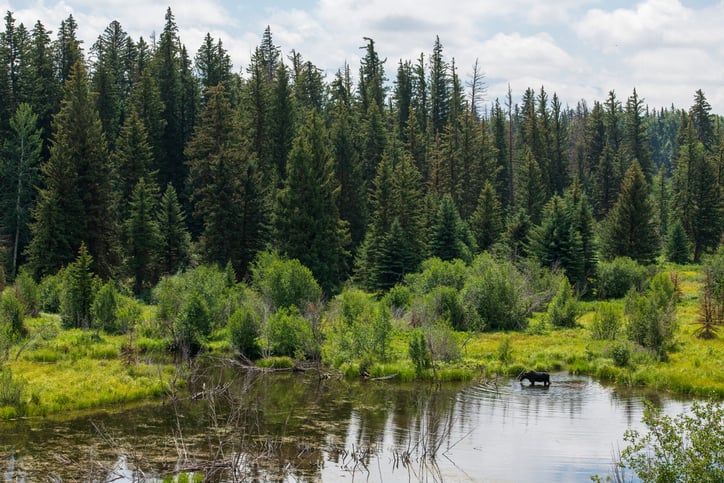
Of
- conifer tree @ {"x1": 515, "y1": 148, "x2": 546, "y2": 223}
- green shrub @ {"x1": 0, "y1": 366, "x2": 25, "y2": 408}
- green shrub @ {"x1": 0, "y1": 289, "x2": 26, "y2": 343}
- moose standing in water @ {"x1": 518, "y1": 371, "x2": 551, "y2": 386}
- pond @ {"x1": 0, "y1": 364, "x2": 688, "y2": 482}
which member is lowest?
pond @ {"x1": 0, "y1": 364, "x2": 688, "y2": 482}

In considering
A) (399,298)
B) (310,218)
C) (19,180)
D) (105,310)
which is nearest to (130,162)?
(19,180)

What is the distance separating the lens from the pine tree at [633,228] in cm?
6256

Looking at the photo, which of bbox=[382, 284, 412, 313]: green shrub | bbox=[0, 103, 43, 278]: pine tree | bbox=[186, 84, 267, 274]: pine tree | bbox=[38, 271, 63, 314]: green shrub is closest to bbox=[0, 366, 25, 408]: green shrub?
bbox=[38, 271, 63, 314]: green shrub

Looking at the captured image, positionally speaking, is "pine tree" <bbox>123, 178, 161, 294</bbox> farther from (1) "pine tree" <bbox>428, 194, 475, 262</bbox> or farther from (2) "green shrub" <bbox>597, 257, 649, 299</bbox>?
(2) "green shrub" <bbox>597, 257, 649, 299</bbox>

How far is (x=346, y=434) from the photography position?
20.7 metres

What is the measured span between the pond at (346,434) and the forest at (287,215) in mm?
4483

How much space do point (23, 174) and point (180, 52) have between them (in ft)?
92.0

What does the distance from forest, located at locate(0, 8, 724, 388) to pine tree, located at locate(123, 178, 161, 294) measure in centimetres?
13

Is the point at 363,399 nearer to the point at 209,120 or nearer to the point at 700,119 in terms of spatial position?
the point at 209,120

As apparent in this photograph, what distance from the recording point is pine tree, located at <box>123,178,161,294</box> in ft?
168

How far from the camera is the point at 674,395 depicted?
25234mm

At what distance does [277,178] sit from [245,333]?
98.5ft

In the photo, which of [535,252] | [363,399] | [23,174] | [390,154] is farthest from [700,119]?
[363,399]

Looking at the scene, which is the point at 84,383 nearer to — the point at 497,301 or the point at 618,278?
the point at 497,301
